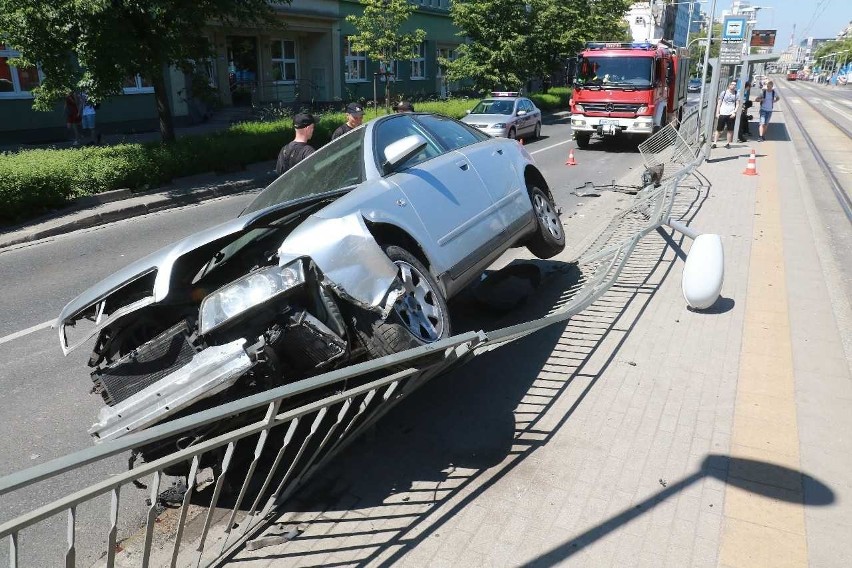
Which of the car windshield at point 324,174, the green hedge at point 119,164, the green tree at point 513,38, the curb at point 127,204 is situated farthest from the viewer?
the green tree at point 513,38

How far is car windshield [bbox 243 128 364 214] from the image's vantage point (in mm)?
4574

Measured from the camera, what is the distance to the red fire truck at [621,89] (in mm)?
18281

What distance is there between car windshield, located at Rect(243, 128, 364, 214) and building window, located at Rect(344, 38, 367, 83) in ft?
99.0

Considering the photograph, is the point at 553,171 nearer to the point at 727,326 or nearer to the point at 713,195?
the point at 713,195

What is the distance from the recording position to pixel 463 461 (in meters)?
3.78

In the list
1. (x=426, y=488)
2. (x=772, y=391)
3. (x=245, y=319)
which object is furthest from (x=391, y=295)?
(x=772, y=391)

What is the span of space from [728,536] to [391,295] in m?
1.99

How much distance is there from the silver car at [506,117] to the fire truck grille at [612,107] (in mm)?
2189

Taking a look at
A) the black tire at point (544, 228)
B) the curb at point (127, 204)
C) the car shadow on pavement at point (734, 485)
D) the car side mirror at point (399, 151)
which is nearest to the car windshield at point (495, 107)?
the curb at point (127, 204)

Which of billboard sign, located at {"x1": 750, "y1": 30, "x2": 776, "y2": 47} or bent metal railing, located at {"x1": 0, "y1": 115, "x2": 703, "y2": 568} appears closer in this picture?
bent metal railing, located at {"x1": 0, "y1": 115, "x2": 703, "y2": 568}

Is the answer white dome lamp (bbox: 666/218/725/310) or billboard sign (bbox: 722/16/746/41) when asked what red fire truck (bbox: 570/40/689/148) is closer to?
billboard sign (bbox: 722/16/746/41)

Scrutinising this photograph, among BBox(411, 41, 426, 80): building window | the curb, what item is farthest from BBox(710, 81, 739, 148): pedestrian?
BBox(411, 41, 426, 80): building window

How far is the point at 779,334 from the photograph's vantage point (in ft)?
18.2

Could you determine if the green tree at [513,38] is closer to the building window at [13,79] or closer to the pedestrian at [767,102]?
the pedestrian at [767,102]
